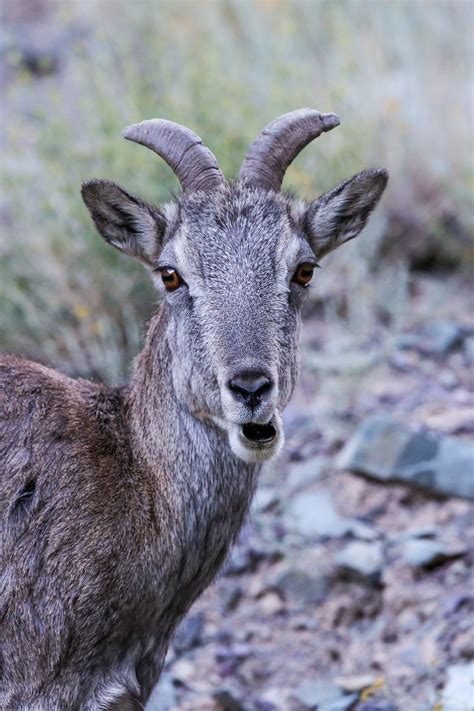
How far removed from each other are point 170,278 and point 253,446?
1240 mm

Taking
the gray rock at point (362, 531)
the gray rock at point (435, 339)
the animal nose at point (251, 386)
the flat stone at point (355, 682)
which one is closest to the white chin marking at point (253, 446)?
the animal nose at point (251, 386)

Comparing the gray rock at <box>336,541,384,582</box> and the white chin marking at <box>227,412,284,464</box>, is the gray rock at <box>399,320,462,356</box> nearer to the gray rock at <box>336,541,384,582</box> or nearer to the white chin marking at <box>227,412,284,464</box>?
the gray rock at <box>336,541,384,582</box>

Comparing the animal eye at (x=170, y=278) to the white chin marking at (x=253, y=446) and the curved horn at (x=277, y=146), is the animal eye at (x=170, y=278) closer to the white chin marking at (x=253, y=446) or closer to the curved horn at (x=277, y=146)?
the curved horn at (x=277, y=146)

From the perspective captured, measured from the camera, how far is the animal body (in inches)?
219

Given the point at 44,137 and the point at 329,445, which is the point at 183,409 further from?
the point at 44,137

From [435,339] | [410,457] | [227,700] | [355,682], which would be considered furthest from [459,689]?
[435,339]

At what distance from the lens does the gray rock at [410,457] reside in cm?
884

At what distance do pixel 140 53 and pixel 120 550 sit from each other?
1339 cm

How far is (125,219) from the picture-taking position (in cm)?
661

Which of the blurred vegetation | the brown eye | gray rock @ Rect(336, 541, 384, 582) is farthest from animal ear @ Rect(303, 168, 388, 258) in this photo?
gray rock @ Rect(336, 541, 384, 582)

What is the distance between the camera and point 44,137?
39.1 feet

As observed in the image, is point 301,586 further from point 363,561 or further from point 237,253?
point 237,253

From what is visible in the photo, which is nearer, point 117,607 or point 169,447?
point 117,607

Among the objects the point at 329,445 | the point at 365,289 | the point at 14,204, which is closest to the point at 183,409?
the point at 329,445
